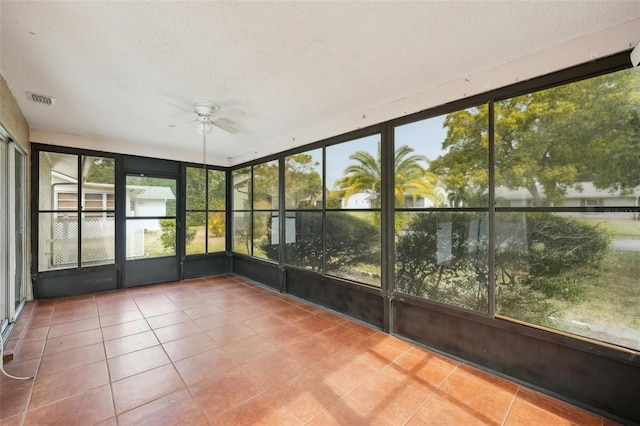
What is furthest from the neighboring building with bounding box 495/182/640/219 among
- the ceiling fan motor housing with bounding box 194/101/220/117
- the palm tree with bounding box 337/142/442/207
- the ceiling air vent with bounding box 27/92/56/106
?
the ceiling air vent with bounding box 27/92/56/106

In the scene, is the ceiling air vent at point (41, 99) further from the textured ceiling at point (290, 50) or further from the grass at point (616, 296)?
the grass at point (616, 296)

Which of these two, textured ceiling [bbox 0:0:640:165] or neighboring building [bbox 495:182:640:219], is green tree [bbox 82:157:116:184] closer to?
textured ceiling [bbox 0:0:640:165]

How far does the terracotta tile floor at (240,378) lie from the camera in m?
2.02

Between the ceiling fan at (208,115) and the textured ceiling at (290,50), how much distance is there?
14 cm

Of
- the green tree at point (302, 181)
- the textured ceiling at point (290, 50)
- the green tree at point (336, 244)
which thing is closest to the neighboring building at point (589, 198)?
the textured ceiling at point (290, 50)

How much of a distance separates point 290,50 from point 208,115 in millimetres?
1689

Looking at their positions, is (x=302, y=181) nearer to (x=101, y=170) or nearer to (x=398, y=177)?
(x=398, y=177)

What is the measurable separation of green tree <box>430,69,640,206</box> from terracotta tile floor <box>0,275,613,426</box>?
172cm

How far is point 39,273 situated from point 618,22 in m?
7.51

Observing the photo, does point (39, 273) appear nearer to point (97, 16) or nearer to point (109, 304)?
point (109, 304)

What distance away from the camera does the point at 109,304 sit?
4.42m

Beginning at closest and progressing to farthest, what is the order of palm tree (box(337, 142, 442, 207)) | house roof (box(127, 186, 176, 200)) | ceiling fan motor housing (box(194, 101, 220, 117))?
palm tree (box(337, 142, 442, 207)) → ceiling fan motor housing (box(194, 101, 220, 117)) → house roof (box(127, 186, 176, 200))

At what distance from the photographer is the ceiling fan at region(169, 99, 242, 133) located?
3.34 metres

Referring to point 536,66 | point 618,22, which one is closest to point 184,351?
point 536,66
